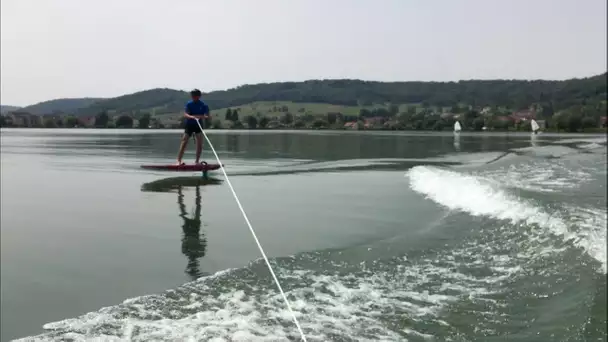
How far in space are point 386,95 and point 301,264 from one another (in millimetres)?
49000

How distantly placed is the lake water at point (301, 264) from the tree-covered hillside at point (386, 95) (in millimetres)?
2765

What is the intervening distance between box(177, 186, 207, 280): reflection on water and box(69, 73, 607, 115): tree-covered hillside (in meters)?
5.63

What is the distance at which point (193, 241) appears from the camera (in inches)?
250

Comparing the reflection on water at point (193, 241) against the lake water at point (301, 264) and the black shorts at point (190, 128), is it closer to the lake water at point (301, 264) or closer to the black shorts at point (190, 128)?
the lake water at point (301, 264)

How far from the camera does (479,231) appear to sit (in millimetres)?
7660

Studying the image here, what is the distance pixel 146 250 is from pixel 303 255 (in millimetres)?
1787

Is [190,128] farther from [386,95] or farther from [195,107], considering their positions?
[386,95]

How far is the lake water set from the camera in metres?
3.98

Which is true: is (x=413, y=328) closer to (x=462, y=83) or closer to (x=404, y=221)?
(x=404, y=221)

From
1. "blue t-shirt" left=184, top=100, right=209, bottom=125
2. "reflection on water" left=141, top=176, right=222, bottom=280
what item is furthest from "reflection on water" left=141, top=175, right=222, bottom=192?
"blue t-shirt" left=184, top=100, right=209, bottom=125

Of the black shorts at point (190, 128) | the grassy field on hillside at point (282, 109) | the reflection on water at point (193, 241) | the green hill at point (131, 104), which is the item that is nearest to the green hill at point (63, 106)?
the green hill at point (131, 104)

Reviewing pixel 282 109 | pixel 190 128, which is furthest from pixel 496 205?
pixel 282 109

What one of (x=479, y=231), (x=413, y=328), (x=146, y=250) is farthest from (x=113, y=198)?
(x=413, y=328)

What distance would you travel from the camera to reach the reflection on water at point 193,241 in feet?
17.2
